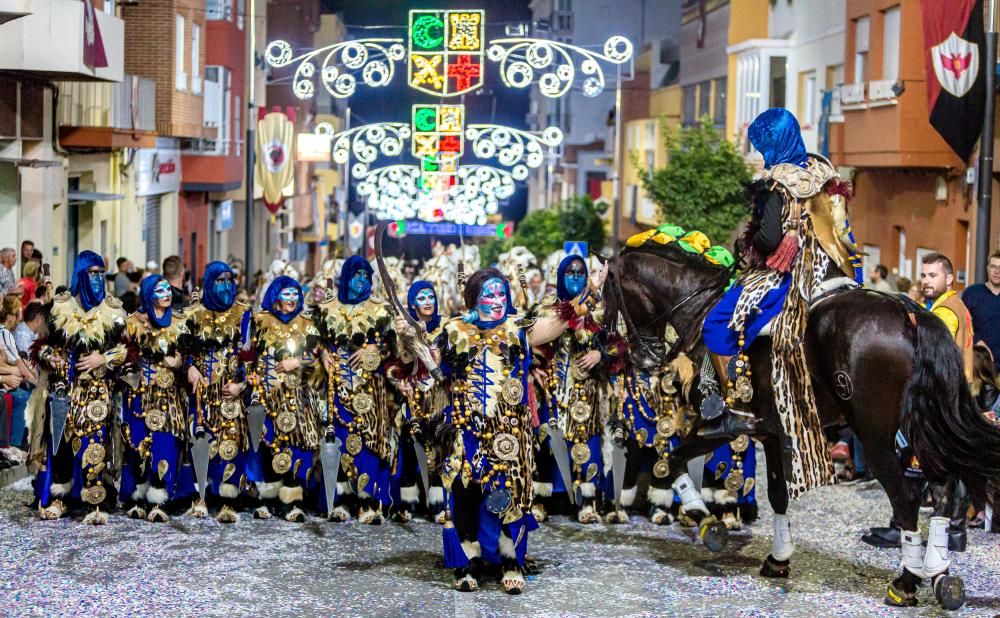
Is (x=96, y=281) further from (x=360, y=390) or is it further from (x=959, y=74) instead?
(x=959, y=74)

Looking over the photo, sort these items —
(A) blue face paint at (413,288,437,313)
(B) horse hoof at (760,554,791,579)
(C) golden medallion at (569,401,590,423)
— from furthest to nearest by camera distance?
(C) golden medallion at (569,401,590,423) → (A) blue face paint at (413,288,437,313) → (B) horse hoof at (760,554,791,579)

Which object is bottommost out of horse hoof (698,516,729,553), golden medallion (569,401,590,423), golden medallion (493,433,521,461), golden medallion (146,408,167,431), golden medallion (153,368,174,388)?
horse hoof (698,516,729,553)

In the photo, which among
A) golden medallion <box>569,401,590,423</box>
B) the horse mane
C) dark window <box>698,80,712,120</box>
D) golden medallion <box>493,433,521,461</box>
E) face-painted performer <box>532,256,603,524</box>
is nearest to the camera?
golden medallion <box>493,433,521,461</box>

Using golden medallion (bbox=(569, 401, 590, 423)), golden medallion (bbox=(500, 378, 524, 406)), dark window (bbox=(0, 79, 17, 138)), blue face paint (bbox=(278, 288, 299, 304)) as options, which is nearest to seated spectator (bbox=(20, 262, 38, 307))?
dark window (bbox=(0, 79, 17, 138))

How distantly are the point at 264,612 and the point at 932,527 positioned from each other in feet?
12.9

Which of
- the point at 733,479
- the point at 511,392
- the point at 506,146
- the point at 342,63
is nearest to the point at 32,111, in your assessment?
the point at 342,63

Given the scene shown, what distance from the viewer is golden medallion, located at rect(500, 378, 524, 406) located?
9.98 m

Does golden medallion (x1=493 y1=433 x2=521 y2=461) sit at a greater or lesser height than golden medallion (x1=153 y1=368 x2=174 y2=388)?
lesser

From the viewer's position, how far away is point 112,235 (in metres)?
30.6

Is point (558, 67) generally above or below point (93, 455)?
above

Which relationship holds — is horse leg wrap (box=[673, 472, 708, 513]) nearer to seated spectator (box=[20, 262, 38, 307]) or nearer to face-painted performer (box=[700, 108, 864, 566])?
face-painted performer (box=[700, 108, 864, 566])

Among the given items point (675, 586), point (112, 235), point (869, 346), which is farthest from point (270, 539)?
point (112, 235)

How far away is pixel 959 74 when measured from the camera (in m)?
18.6

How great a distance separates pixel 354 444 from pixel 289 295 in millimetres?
1241
